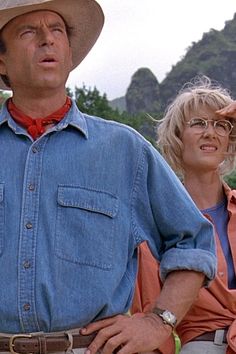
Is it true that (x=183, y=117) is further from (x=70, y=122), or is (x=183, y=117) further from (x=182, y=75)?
(x=182, y=75)

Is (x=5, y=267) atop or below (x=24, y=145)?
below

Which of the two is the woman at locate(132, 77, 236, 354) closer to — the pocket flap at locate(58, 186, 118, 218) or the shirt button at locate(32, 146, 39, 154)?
the pocket flap at locate(58, 186, 118, 218)

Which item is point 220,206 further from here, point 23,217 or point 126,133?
point 23,217

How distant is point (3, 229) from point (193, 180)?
169cm

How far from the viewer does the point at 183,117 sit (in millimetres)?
4465

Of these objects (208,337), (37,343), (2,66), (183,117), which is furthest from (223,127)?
(37,343)

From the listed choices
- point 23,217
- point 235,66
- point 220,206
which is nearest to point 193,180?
point 220,206

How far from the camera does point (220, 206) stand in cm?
421

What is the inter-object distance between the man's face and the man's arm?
75 cm

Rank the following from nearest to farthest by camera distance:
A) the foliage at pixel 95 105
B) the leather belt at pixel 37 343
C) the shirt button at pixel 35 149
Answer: the leather belt at pixel 37 343, the shirt button at pixel 35 149, the foliage at pixel 95 105

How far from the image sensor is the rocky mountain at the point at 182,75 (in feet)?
219

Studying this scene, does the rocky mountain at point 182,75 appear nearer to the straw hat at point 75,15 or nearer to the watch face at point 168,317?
the straw hat at point 75,15

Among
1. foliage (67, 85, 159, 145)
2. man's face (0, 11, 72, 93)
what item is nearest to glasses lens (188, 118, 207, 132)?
man's face (0, 11, 72, 93)

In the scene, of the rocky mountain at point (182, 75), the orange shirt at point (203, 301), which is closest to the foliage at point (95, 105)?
Result: the rocky mountain at point (182, 75)
